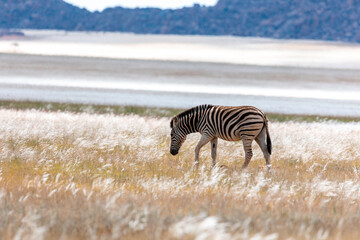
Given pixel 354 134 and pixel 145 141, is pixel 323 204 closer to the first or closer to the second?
pixel 145 141

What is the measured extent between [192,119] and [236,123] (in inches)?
53.0

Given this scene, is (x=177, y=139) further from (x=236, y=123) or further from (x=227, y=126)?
(x=236, y=123)

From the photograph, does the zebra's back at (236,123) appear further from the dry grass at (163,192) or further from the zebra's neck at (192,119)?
the dry grass at (163,192)

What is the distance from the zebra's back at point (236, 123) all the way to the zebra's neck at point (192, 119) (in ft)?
1.57

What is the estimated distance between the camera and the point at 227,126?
13.0 meters

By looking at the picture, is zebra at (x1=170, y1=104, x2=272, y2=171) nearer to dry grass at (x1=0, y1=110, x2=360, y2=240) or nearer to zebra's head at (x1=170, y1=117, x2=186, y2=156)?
zebra's head at (x1=170, y1=117, x2=186, y2=156)

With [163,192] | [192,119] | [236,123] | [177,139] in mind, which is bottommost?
[163,192]

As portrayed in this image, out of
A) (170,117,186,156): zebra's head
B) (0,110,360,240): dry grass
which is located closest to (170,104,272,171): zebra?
(170,117,186,156): zebra's head

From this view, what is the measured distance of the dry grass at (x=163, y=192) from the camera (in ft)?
22.9

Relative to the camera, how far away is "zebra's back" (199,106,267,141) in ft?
42.3

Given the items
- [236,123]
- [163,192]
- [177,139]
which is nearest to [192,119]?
[177,139]

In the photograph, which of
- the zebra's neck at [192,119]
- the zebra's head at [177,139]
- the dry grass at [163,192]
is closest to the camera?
the dry grass at [163,192]

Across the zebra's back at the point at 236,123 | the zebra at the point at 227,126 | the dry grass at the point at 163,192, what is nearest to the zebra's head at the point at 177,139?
the zebra at the point at 227,126

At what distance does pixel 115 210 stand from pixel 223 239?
5.54 feet
